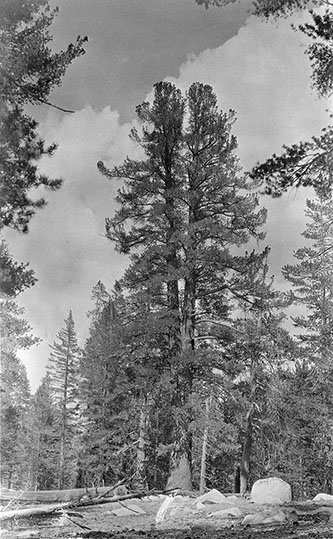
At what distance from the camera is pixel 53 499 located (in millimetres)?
12594

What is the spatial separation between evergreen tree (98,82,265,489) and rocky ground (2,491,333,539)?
318 cm

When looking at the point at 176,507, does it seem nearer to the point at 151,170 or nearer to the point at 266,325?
the point at 266,325

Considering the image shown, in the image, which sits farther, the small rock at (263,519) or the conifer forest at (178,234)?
the conifer forest at (178,234)

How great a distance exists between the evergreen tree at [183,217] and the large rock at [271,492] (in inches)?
100

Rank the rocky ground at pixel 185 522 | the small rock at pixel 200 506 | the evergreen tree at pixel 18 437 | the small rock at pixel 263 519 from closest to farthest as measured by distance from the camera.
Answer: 1. the rocky ground at pixel 185 522
2. the small rock at pixel 263 519
3. the small rock at pixel 200 506
4. the evergreen tree at pixel 18 437

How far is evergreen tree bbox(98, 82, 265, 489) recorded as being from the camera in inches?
433

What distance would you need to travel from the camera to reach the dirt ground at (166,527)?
177 inches

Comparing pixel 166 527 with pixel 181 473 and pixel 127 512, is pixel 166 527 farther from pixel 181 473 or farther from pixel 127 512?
pixel 181 473

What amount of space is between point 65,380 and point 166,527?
28162mm

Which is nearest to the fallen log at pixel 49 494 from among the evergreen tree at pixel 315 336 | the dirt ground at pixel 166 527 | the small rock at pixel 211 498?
the small rock at pixel 211 498

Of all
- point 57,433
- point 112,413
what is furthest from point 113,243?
point 57,433

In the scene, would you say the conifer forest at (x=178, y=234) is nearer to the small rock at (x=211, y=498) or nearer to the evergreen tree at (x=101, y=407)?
the small rock at (x=211, y=498)

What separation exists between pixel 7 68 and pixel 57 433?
3182 cm

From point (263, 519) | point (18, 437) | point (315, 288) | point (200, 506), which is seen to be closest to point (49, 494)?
point (200, 506)
